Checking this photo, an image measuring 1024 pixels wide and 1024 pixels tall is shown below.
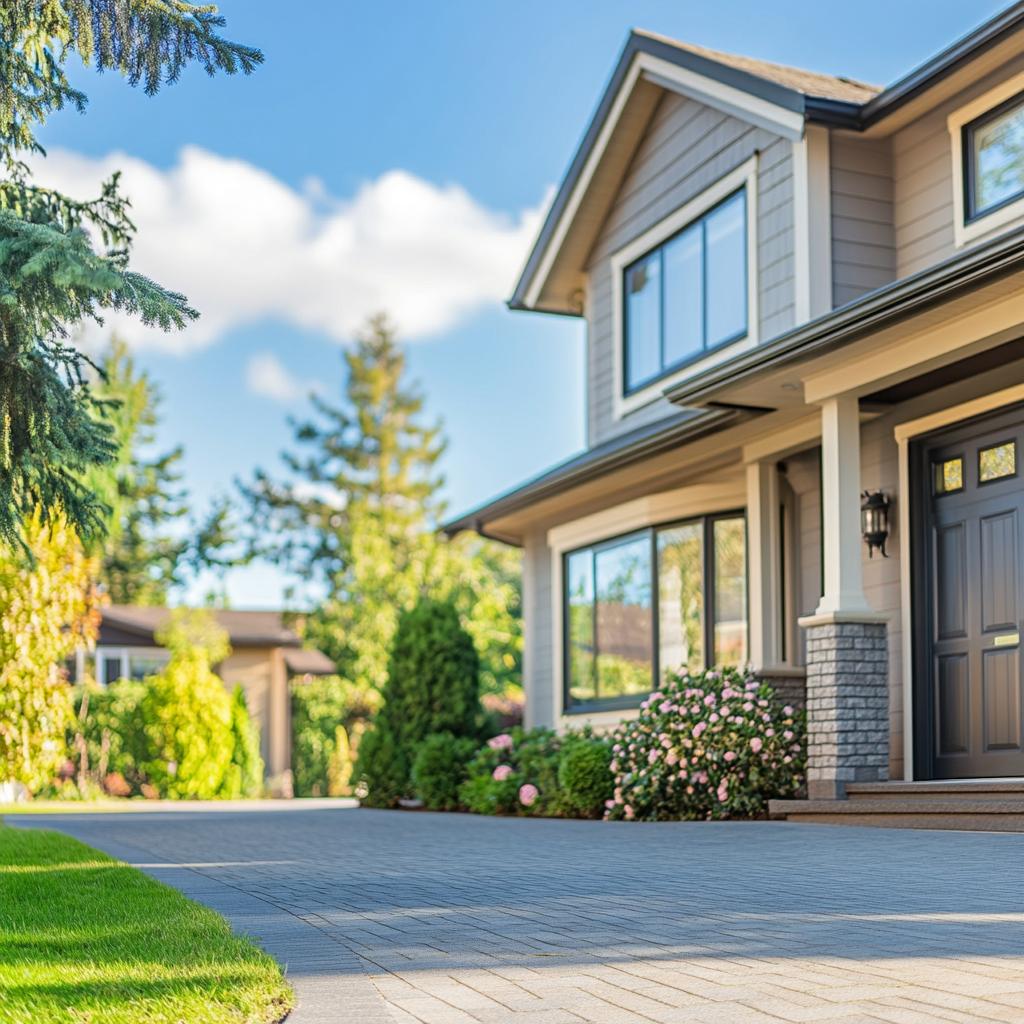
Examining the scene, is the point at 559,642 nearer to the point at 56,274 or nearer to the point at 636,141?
the point at 636,141

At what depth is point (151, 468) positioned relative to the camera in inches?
1716

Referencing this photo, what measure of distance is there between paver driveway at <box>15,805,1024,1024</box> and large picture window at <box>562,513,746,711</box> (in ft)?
15.1

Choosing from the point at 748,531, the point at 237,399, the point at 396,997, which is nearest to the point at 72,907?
the point at 396,997

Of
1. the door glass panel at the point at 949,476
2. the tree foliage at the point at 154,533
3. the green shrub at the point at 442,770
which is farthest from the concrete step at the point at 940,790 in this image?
the tree foliage at the point at 154,533

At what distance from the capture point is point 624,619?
14.9 metres

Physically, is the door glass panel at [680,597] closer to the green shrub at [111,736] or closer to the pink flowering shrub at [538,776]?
the pink flowering shrub at [538,776]

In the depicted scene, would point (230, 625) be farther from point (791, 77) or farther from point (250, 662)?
point (791, 77)

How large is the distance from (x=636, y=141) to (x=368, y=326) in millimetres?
30627

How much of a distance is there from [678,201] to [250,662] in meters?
20.2

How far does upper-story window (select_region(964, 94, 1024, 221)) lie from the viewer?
1096 cm

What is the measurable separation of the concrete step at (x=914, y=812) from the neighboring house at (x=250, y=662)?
21.3m

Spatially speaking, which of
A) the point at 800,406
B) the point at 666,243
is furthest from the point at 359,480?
the point at 800,406

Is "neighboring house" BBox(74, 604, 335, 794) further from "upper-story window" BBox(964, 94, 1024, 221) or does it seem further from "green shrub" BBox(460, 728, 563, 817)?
"upper-story window" BBox(964, 94, 1024, 221)

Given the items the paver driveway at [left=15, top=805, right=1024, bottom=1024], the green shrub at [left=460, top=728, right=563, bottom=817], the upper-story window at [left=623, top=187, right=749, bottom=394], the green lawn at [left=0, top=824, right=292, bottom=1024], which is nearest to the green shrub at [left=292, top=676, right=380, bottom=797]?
the green shrub at [left=460, top=728, right=563, bottom=817]
